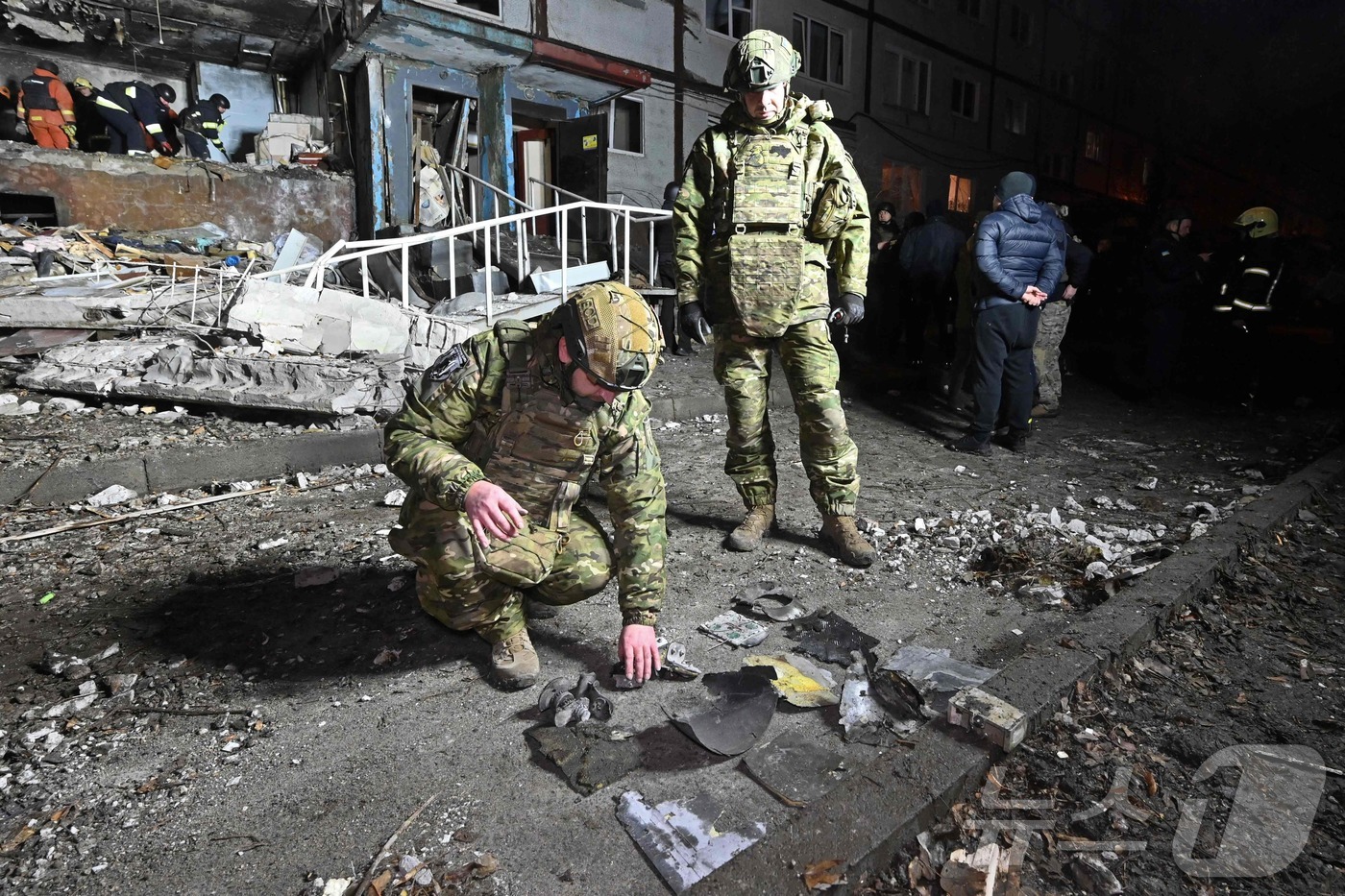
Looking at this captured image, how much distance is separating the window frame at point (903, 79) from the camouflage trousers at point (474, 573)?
18.1m

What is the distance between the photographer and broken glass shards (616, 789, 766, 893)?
154cm

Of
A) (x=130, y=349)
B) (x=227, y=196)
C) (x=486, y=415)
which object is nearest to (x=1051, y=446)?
(x=486, y=415)

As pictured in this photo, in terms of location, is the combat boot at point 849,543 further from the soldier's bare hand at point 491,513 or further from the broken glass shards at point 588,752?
the soldier's bare hand at point 491,513

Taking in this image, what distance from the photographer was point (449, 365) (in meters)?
2.08

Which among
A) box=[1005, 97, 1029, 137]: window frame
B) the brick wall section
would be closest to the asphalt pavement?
the brick wall section

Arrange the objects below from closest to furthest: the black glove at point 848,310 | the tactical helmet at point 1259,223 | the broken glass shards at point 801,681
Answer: the broken glass shards at point 801,681, the black glove at point 848,310, the tactical helmet at point 1259,223

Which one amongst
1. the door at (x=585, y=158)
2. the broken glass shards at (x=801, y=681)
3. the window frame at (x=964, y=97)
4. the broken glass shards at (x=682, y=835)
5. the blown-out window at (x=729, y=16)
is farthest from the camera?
the window frame at (x=964, y=97)

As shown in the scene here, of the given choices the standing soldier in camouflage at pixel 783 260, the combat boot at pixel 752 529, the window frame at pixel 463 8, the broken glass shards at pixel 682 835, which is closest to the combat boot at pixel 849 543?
the standing soldier in camouflage at pixel 783 260

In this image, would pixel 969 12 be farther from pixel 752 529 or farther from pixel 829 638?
pixel 829 638

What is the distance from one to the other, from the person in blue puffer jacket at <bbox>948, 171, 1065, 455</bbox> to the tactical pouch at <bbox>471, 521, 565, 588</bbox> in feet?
12.4

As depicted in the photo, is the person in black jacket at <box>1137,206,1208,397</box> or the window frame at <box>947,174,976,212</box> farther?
the window frame at <box>947,174,976,212</box>

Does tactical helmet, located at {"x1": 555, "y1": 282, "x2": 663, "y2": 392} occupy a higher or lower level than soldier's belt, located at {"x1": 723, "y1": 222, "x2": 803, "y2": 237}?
lower

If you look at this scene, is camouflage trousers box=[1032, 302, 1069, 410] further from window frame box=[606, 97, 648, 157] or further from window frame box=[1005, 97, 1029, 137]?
window frame box=[1005, 97, 1029, 137]

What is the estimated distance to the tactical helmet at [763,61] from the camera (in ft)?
9.76
